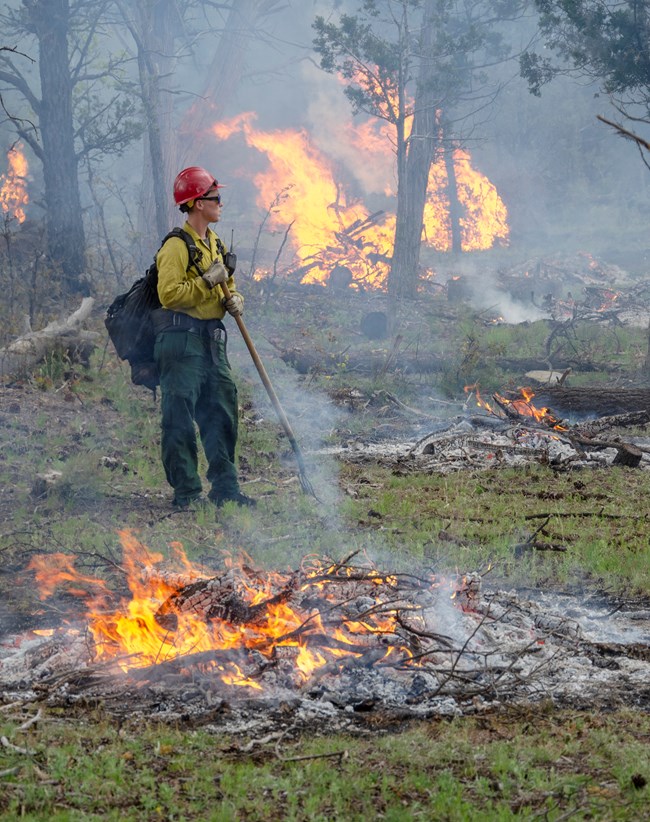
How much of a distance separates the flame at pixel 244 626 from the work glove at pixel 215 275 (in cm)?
260

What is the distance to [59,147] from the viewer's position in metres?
16.6

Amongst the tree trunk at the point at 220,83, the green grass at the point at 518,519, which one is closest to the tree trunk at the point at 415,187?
the tree trunk at the point at 220,83

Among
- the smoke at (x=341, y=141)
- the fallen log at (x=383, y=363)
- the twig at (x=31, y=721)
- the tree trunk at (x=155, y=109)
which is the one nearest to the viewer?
the twig at (x=31, y=721)

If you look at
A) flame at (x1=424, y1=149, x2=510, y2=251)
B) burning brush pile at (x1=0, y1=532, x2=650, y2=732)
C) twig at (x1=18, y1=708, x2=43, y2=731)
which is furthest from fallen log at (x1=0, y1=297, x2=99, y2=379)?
flame at (x1=424, y1=149, x2=510, y2=251)

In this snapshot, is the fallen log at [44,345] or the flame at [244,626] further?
the fallen log at [44,345]

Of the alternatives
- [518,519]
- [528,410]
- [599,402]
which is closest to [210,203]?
[518,519]

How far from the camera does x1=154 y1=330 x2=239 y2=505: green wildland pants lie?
6957 millimetres

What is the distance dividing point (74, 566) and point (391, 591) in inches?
83.7

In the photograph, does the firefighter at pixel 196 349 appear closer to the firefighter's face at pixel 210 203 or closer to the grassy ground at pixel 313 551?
the firefighter's face at pixel 210 203

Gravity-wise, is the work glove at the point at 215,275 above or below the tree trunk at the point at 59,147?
below

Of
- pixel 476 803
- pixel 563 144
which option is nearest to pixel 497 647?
pixel 476 803

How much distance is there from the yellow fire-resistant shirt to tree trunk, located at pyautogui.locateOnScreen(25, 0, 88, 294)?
966 cm

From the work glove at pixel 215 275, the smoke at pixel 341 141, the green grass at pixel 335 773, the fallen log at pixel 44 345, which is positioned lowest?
the green grass at pixel 335 773

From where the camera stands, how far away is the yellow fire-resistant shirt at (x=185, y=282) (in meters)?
6.62
